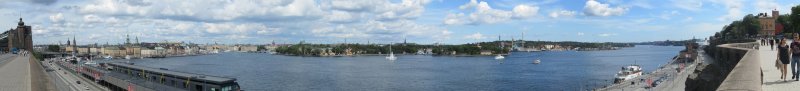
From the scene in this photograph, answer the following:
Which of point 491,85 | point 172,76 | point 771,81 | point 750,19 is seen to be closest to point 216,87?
point 172,76

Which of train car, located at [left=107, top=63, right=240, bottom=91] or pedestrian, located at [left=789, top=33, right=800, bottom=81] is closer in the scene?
pedestrian, located at [left=789, top=33, right=800, bottom=81]

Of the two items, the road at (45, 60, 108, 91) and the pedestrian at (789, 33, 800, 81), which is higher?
the pedestrian at (789, 33, 800, 81)

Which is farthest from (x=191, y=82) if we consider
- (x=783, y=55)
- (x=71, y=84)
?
(x=783, y=55)

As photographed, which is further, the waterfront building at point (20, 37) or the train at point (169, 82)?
the train at point (169, 82)

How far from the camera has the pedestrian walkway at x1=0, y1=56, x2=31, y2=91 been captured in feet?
35.2

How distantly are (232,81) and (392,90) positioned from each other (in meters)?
11.2

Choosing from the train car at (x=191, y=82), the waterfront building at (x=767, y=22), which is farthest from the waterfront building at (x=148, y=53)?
the train car at (x=191, y=82)

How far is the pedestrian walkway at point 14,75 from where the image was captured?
10739 mm

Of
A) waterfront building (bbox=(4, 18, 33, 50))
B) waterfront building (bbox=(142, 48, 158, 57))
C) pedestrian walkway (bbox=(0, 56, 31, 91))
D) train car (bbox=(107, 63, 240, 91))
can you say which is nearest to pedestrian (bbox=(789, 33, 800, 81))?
pedestrian walkway (bbox=(0, 56, 31, 91))

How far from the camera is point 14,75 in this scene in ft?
41.1

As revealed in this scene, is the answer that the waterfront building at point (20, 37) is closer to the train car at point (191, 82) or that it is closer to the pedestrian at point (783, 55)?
the train car at point (191, 82)

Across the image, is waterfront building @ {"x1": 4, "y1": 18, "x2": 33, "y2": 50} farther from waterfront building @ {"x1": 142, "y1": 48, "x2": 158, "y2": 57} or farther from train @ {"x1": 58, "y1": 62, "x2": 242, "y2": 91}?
waterfront building @ {"x1": 142, "y1": 48, "x2": 158, "y2": 57}

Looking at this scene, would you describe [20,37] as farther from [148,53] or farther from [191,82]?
[148,53]

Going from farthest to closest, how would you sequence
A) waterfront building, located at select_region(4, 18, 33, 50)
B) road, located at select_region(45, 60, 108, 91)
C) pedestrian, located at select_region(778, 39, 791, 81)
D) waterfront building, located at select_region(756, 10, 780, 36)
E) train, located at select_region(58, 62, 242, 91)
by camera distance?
waterfront building, located at select_region(756, 10, 780, 36)
train, located at select_region(58, 62, 242, 91)
road, located at select_region(45, 60, 108, 91)
waterfront building, located at select_region(4, 18, 33, 50)
pedestrian, located at select_region(778, 39, 791, 81)
